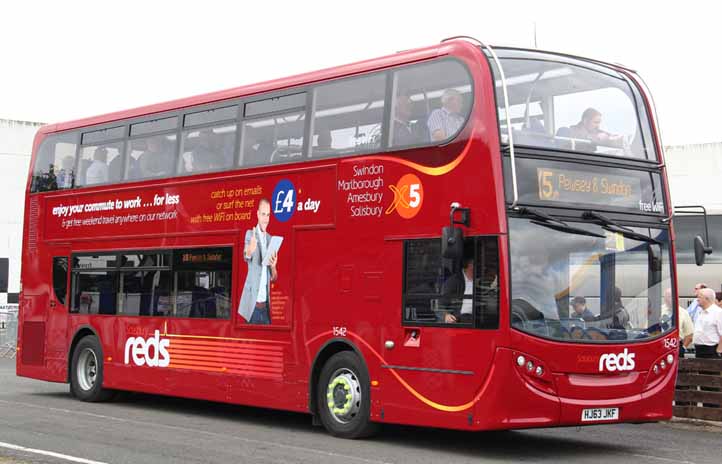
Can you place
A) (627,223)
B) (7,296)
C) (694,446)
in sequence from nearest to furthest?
(627,223), (694,446), (7,296)

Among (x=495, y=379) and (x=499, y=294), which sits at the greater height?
(x=499, y=294)

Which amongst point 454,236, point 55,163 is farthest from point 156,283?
point 454,236

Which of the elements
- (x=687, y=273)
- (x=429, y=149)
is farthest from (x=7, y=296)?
(x=429, y=149)

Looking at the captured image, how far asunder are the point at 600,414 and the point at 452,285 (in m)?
2.06

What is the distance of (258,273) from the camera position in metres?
15.5

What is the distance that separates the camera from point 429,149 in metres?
13.0

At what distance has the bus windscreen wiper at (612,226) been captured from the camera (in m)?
12.5

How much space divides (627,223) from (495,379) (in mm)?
2403

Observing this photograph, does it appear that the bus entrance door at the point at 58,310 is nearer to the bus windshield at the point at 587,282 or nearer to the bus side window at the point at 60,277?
the bus side window at the point at 60,277

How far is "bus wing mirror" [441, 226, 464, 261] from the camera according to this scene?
39.8 ft

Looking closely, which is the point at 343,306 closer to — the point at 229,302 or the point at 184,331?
the point at 229,302

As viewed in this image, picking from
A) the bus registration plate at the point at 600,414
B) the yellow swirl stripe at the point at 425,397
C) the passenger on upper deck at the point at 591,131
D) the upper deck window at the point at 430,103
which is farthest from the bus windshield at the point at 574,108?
the bus registration plate at the point at 600,414

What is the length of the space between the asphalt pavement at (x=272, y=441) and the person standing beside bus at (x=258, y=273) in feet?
4.88

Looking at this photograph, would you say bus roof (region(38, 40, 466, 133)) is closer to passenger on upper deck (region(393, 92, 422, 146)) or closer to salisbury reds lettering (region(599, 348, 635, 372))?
passenger on upper deck (region(393, 92, 422, 146))
